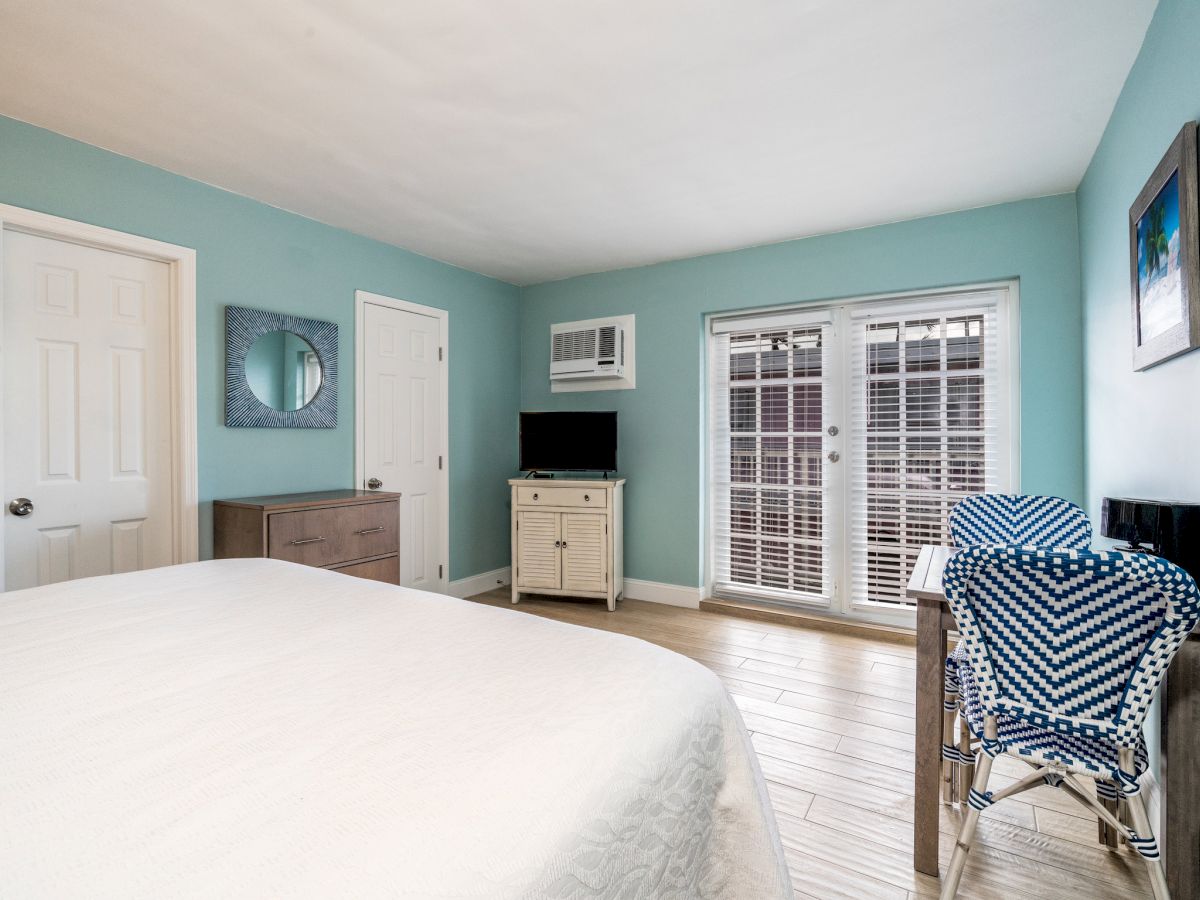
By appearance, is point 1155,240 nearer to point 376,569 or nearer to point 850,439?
point 850,439

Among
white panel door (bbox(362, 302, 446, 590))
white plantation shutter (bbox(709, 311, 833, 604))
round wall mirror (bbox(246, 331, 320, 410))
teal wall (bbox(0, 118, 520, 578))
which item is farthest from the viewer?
white plantation shutter (bbox(709, 311, 833, 604))

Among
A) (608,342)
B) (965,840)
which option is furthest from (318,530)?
(965,840)

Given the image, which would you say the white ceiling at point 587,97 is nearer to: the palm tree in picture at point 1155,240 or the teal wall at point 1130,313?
the teal wall at point 1130,313

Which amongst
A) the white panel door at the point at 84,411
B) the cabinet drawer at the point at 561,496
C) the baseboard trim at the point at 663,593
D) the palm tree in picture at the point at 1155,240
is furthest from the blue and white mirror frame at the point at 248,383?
the palm tree in picture at the point at 1155,240

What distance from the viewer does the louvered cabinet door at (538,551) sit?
4297mm

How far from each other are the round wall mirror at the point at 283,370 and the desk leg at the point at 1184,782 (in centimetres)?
374

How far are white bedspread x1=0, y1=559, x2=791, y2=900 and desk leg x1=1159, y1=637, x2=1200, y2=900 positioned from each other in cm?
104

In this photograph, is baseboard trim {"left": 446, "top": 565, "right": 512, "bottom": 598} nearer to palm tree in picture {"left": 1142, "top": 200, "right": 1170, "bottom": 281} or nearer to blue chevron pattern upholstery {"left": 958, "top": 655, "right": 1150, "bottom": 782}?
blue chevron pattern upholstery {"left": 958, "top": 655, "right": 1150, "bottom": 782}

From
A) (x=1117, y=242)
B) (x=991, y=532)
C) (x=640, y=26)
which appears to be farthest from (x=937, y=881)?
(x=640, y=26)

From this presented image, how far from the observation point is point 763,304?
3957 mm

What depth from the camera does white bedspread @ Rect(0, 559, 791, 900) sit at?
599 millimetres

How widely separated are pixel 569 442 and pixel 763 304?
170cm

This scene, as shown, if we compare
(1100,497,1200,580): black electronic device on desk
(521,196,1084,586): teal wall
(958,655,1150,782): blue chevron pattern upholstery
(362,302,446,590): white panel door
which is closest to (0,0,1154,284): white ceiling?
(521,196,1084,586): teal wall

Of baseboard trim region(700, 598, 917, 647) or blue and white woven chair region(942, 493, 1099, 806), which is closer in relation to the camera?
blue and white woven chair region(942, 493, 1099, 806)
